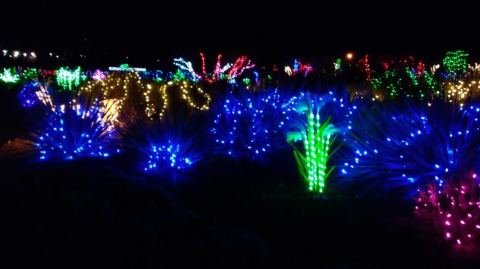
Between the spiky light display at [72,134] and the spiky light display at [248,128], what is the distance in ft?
7.40

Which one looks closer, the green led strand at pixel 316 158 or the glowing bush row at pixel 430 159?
the glowing bush row at pixel 430 159

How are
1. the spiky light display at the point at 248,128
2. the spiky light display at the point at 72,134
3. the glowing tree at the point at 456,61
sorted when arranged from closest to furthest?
the spiky light display at the point at 248,128, the spiky light display at the point at 72,134, the glowing tree at the point at 456,61

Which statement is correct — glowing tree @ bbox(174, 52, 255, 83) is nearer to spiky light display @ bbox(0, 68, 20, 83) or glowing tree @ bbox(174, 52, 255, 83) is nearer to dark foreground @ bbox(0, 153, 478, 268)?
spiky light display @ bbox(0, 68, 20, 83)

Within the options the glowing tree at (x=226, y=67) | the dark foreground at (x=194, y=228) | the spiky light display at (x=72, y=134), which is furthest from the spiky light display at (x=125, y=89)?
the glowing tree at (x=226, y=67)

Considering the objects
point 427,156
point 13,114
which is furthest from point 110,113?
point 13,114

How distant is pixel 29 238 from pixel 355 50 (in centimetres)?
4112

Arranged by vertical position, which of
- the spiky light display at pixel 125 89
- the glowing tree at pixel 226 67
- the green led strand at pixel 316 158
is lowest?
the green led strand at pixel 316 158

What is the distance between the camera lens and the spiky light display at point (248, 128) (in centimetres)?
854

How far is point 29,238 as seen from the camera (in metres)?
4.25

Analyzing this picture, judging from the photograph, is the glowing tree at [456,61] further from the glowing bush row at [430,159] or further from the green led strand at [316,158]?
the green led strand at [316,158]

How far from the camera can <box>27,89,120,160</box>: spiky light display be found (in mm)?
8688

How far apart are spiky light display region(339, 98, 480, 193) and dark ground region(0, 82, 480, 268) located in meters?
0.46

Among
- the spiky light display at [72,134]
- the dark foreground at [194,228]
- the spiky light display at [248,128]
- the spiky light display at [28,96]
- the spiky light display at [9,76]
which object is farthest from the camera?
the spiky light display at [9,76]

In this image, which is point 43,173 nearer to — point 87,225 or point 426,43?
point 87,225
